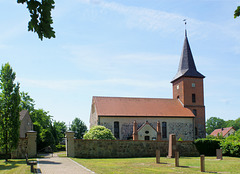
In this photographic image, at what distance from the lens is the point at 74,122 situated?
73938 millimetres

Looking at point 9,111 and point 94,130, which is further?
point 94,130

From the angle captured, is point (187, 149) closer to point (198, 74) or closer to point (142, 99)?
point (142, 99)

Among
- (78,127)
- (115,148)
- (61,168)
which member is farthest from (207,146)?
(78,127)

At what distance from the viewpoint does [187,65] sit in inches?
1767

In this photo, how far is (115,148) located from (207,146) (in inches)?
442

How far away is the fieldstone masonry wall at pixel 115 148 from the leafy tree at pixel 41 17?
2146cm

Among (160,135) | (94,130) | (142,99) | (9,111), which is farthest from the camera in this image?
(142,99)

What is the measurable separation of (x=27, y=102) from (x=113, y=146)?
1157 inches

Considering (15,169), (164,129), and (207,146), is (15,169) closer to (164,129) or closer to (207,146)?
(207,146)

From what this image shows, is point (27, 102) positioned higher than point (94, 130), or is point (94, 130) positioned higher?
point (27, 102)

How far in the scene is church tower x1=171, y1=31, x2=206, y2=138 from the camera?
43.1 meters

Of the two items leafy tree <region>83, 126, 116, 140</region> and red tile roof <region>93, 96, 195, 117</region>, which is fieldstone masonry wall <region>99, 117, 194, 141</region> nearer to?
red tile roof <region>93, 96, 195, 117</region>

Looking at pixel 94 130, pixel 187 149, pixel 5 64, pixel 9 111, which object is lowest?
pixel 187 149

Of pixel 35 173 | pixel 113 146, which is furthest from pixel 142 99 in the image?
pixel 35 173
